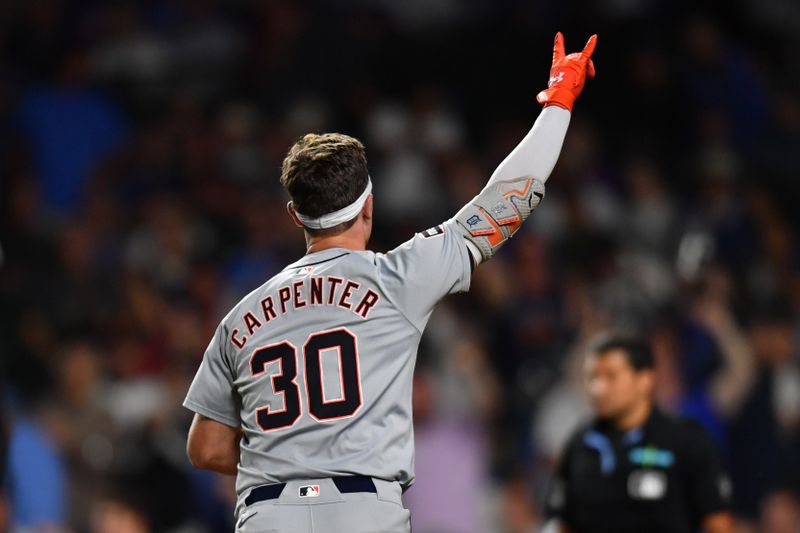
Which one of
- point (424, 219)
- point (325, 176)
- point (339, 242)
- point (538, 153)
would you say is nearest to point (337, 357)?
point (339, 242)

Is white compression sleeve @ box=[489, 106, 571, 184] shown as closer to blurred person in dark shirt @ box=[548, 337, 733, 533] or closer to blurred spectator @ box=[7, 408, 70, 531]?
blurred person in dark shirt @ box=[548, 337, 733, 533]

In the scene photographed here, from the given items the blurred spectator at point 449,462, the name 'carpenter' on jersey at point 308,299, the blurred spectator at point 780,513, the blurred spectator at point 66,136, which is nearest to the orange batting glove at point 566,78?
the name 'carpenter' on jersey at point 308,299

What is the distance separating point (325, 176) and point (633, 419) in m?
2.51

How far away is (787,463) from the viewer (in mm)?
7270

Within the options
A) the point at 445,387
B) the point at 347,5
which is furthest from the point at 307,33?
the point at 445,387

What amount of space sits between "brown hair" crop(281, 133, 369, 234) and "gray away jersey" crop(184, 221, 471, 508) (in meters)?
0.14

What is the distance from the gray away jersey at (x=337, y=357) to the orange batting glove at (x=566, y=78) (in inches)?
20.9

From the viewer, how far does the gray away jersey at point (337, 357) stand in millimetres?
3178

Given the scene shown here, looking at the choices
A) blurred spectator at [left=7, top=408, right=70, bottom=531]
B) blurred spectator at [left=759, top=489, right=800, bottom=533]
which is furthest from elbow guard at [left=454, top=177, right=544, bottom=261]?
blurred spectator at [left=7, top=408, right=70, bottom=531]

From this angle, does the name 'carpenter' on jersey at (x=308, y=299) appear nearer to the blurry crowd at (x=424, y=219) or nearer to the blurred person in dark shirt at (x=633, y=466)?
the blurred person in dark shirt at (x=633, y=466)

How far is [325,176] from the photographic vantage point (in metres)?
3.27

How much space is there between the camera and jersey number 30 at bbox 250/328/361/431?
3.18m

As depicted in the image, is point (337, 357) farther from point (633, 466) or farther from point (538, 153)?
point (633, 466)

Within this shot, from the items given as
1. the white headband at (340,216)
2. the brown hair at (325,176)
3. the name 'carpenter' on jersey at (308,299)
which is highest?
the brown hair at (325,176)
